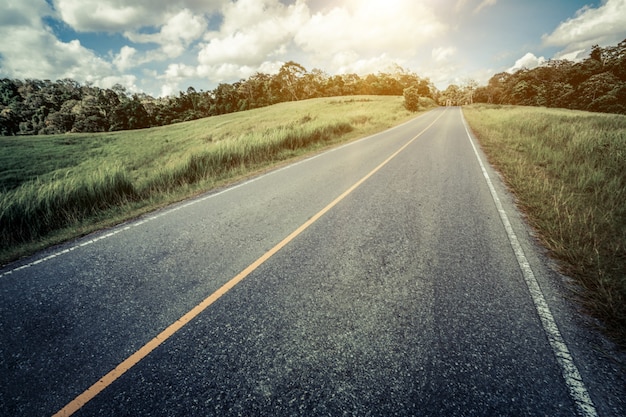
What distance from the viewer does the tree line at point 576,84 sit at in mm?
44406

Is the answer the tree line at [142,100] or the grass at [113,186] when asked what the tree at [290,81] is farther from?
the grass at [113,186]

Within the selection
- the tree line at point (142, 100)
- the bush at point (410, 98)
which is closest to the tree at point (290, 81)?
the tree line at point (142, 100)

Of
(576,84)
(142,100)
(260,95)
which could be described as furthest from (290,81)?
(576,84)

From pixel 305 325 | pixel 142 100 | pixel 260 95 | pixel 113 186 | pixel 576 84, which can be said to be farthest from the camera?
pixel 260 95

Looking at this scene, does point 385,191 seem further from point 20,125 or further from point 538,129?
point 20,125

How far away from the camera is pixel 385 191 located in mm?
6387

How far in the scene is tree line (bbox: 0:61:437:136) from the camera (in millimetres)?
53562

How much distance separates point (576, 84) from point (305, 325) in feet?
273

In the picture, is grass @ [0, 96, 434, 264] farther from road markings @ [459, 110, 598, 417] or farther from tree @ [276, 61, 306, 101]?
tree @ [276, 61, 306, 101]

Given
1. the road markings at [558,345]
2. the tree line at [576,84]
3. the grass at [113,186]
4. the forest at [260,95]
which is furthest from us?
the forest at [260,95]

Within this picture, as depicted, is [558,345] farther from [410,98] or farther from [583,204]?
[410,98]

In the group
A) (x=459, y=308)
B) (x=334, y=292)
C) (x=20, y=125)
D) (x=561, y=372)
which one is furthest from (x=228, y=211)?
(x=20, y=125)

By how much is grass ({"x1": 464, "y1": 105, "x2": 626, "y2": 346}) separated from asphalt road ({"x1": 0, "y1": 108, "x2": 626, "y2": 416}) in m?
0.29

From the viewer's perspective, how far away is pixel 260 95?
79.5 meters
